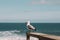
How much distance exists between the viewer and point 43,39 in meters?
10.8

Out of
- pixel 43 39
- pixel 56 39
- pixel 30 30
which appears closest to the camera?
pixel 56 39

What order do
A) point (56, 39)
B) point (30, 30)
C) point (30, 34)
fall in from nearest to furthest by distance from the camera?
point (56, 39)
point (30, 34)
point (30, 30)

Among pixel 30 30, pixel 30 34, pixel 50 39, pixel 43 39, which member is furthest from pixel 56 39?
pixel 30 30

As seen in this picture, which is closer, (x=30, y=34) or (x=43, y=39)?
(x=43, y=39)

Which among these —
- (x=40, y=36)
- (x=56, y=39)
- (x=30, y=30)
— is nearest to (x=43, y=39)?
(x=40, y=36)

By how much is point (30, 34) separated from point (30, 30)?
901 millimetres

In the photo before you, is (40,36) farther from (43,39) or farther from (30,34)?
(30,34)

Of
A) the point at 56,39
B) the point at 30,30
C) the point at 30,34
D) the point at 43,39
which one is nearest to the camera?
the point at 56,39

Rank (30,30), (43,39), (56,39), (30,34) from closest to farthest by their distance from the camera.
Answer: (56,39) → (43,39) → (30,34) → (30,30)

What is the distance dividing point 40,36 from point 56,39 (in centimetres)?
222

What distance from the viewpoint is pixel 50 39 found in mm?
9758

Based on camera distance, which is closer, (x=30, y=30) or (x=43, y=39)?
(x=43, y=39)

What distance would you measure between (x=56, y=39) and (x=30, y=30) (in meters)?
4.82

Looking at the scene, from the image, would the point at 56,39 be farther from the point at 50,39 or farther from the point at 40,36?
the point at 40,36
